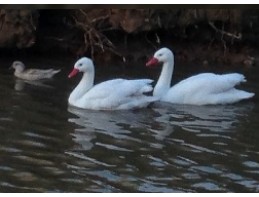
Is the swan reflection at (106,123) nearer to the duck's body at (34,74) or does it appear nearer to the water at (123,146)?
the water at (123,146)

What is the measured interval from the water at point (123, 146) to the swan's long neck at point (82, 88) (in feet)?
0.58

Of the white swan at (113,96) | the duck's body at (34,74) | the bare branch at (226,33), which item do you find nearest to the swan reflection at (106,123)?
the white swan at (113,96)

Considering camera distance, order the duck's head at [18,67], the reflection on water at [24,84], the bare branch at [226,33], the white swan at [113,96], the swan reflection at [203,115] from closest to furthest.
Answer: the swan reflection at [203,115] < the white swan at [113,96] < the reflection on water at [24,84] < the duck's head at [18,67] < the bare branch at [226,33]

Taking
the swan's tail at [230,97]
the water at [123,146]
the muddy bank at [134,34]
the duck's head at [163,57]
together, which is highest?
the muddy bank at [134,34]

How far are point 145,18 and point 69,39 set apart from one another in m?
1.43

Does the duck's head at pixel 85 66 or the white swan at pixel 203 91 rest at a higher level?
the duck's head at pixel 85 66

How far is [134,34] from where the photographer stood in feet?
38.8

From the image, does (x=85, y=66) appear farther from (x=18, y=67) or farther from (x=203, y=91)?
(x=203, y=91)

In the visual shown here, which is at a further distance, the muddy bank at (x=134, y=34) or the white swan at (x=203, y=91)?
the muddy bank at (x=134, y=34)

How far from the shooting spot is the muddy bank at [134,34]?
36.9 ft

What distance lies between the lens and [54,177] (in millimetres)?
4812

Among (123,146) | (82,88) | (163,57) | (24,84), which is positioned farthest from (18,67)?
(123,146)

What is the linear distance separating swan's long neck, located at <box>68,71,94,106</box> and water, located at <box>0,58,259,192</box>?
0.58ft

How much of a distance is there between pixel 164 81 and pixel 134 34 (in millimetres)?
2818
